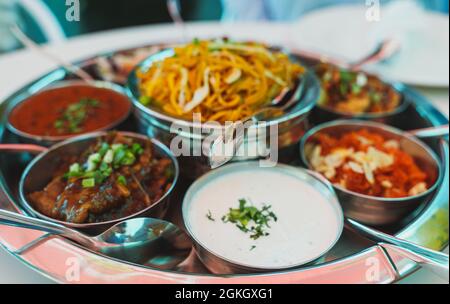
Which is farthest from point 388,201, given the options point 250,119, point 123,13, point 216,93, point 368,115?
point 123,13

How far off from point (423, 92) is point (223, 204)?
168 cm

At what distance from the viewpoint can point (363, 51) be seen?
3.09 meters

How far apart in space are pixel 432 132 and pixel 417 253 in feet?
3.10

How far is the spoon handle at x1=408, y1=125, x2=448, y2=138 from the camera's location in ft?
6.88

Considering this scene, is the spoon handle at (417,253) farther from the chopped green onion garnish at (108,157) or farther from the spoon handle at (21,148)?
the spoon handle at (21,148)

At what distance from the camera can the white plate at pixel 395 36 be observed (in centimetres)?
270

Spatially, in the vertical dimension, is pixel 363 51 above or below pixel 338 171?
above

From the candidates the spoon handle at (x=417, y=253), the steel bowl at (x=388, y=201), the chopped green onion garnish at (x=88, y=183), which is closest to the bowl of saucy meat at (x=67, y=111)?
the chopped green onion garnish at (x=88, y=183)

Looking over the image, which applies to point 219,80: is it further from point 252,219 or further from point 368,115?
point 368,115

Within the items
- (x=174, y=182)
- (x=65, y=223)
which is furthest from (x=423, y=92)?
(x=65, y=223)

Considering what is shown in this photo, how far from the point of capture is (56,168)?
183 cm

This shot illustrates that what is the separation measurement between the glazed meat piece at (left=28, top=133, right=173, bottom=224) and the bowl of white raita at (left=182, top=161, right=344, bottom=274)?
0.62 ft
